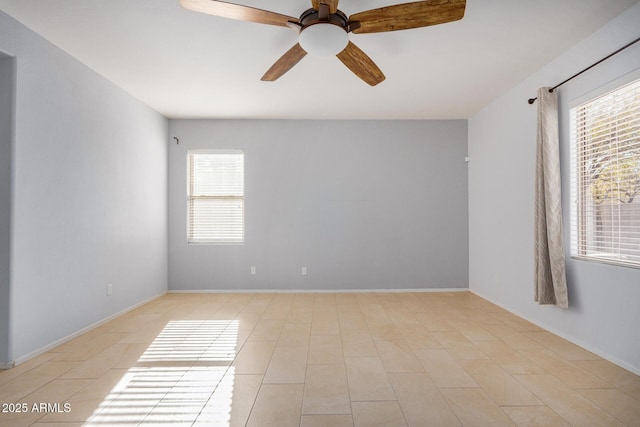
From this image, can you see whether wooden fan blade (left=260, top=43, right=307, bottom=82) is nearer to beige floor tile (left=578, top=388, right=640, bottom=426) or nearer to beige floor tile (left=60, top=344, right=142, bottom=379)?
beige floor tile (left=60, top=344, right=142, bottom=379)

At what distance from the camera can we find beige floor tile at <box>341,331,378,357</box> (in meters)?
2.95

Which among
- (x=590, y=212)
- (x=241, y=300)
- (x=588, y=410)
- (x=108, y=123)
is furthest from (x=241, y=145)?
(x=588, y=410)

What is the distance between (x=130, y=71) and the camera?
143 inches

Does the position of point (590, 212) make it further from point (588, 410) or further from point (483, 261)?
point (483, 261)

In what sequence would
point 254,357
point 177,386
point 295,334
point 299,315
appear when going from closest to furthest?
point 177,386
point 254,357
point 295,334
point 299,315

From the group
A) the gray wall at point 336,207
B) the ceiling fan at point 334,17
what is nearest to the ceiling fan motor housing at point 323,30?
the ceiling fan at point 334,17

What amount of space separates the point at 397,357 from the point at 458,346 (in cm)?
66

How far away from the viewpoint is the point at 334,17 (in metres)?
2.13

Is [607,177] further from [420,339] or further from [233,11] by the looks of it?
[233,11]

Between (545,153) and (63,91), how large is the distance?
15.1 feet

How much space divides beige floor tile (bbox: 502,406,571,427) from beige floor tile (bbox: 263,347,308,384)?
1.35 m

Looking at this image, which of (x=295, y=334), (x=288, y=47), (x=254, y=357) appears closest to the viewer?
(x=254, y=357)

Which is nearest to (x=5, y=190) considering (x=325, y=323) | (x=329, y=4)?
(x=329, y=4)

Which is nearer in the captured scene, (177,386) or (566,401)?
(566,401)
